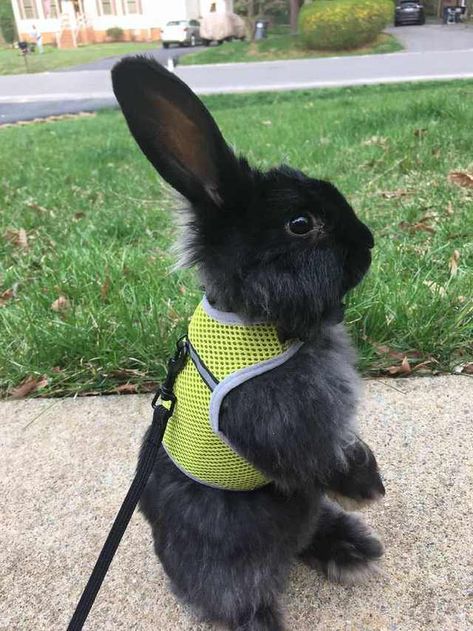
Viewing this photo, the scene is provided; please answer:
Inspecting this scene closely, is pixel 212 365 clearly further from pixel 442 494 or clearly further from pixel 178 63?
pixel 178 63

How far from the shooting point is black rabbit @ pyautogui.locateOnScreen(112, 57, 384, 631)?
123cm

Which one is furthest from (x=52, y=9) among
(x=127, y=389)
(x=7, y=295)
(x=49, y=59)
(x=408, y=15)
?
(x=127, y=389)

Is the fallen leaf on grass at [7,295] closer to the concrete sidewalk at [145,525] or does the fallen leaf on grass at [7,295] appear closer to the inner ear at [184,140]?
the concrete sidewalk at [145,525]

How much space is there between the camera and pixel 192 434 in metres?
1.43

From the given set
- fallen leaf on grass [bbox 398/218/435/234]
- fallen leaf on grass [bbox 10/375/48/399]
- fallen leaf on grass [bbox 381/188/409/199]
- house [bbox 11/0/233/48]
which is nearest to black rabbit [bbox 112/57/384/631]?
fallen leaf on grass [bbox 10/375/48/399]

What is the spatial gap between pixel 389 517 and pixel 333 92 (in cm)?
1274

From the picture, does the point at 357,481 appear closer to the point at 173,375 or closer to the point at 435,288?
the point at 173,375

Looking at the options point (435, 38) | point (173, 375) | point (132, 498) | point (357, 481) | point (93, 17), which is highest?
point (93, 17)

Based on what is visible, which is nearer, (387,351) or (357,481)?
(357,481)

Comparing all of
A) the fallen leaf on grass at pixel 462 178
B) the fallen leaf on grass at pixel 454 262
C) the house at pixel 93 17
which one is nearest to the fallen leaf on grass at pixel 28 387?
the fallen leaf on grass at pixel 454 262

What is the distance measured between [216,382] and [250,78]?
18518 mm

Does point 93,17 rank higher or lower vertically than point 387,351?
higher

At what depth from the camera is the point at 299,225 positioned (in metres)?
1.33

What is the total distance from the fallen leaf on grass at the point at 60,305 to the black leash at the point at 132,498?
1.67 metres
